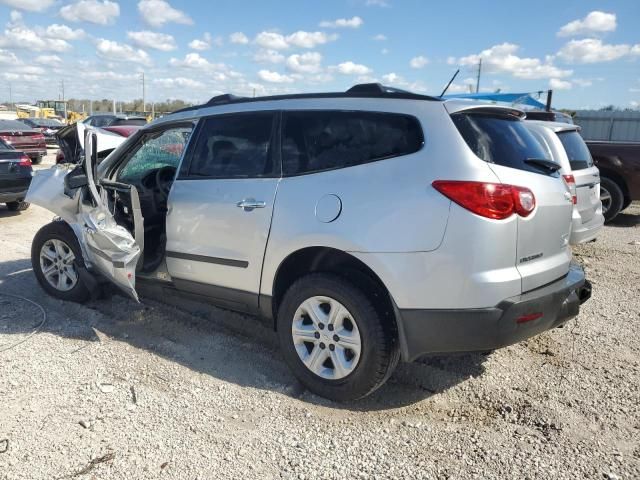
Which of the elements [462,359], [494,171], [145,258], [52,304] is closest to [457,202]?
[494,171]

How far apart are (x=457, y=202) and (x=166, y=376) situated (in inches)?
89.3

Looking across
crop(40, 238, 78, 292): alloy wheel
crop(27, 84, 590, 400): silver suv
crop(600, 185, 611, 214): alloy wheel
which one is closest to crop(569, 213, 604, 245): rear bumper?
crop(27, 84, 590, 400): silver suv

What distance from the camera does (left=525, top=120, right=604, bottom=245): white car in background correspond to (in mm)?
6086

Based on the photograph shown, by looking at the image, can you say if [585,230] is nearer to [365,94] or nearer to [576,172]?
[576,172]

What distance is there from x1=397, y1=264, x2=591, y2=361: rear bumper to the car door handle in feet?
3.86

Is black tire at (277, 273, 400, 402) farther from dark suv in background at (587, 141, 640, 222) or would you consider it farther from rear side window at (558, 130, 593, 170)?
dark suv in background at (587, 141, 640, 222)

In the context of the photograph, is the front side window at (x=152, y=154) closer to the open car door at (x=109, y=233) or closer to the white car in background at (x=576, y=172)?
the open car door at (x=109, y=233)

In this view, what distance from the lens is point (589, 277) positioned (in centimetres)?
617

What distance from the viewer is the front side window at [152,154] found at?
4523 mm

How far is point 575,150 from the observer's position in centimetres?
680

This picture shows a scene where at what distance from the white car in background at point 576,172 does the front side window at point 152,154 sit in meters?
3.75

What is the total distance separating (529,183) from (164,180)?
126 inches

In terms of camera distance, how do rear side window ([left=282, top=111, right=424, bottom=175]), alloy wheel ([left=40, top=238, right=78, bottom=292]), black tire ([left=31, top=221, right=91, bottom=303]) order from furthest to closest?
alloy wheel ([left=40, top=238, right=78, bottom=292])
black tire ([left=31, top=221, right=91, bottom=303])
rear side window ([left=282, top=111, right=424, bottom=175])

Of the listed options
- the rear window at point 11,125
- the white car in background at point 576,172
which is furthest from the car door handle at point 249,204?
the rear window at point 11,125
